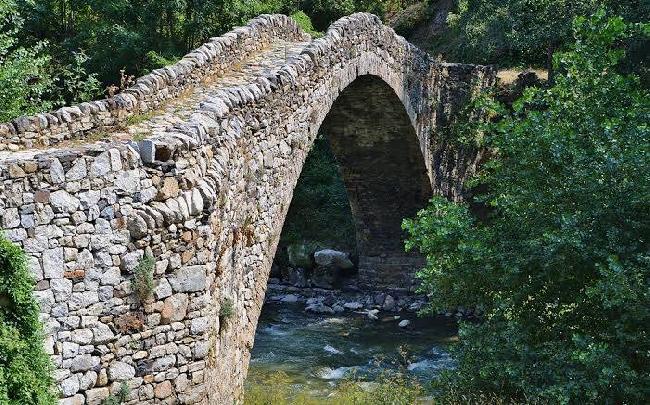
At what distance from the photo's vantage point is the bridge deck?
8180 mm

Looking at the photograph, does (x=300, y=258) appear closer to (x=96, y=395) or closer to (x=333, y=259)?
(x=333, y=259)

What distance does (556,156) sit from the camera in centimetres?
900

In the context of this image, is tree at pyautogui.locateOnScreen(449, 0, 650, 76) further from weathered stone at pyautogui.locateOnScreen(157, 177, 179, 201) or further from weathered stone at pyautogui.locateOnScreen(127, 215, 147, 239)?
weathered stone at pyautogui.locateOnScreen(127, 215, 147, 239)

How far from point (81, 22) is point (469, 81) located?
11.5 m

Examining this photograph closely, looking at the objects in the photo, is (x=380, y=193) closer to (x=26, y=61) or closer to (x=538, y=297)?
(x=26, y=61)

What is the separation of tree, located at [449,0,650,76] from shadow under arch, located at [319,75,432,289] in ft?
14.4

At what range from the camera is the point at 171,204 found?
6254mm

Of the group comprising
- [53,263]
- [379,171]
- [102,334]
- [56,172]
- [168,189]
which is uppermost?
[379,171]

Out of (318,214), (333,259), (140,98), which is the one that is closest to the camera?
(140,98)

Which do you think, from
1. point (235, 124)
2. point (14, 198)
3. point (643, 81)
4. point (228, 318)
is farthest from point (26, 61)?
point (643, 81)

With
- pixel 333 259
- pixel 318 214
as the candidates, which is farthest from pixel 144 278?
pixel 318 214

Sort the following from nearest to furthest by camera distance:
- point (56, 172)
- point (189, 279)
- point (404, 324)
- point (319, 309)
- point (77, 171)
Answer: point (56, 172) < point (77, 171) < point (189, 279) < point (404, 324) < point (319, 309)

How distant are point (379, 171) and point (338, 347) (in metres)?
5.37

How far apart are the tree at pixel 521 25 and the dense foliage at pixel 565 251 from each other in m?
8.77
